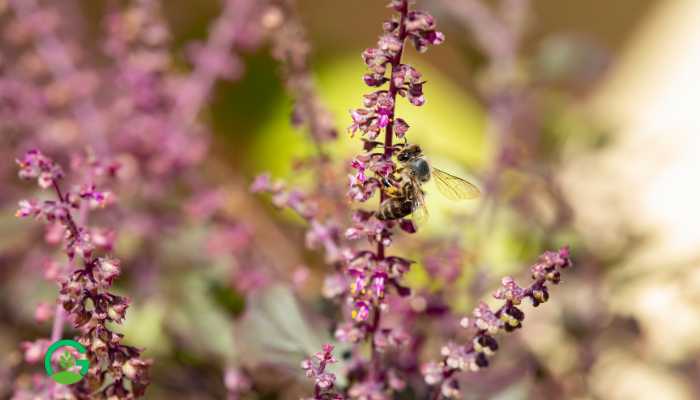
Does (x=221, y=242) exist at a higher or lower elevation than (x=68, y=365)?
higher

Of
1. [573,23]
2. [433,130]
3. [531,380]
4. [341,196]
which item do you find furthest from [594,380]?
[573,23]

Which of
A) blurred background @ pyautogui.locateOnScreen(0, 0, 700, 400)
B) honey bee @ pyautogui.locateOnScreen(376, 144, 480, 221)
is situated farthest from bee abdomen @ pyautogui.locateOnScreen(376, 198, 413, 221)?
blurred background @ pyautogui.locateOnScreen(0, 0, 700, 400)

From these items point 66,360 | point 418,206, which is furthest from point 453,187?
point 66,360

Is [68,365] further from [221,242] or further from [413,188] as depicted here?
[221,242]

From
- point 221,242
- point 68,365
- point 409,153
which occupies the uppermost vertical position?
point 221,242

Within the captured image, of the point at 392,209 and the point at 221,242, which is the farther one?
the point at 221,242

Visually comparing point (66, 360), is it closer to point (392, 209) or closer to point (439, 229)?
point (392, 209)

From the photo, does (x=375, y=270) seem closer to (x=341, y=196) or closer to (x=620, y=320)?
(x=341, y=196)
